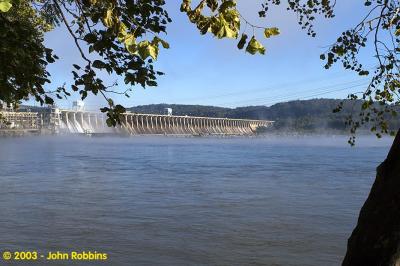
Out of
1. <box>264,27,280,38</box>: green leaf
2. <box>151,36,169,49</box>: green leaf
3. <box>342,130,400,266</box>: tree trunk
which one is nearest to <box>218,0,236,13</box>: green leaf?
<box>264,27,280,38</box>: green leaf

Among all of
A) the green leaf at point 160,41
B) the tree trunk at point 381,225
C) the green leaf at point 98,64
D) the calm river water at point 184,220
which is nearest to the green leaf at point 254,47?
the green leaf at point 160,41

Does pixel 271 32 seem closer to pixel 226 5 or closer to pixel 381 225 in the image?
pixel 226 5

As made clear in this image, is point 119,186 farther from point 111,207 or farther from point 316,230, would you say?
point 316,230

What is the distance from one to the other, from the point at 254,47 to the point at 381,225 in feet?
6.09

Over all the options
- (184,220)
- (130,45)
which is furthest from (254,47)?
(184,220)

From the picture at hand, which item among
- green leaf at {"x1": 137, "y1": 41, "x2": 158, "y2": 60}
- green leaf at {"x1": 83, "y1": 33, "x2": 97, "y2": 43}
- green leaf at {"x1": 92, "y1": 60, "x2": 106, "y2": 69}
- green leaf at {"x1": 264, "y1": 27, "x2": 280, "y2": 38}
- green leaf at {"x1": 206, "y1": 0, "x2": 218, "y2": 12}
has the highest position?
green leaf at {"x1": 206, "y1": 0, "x2": 218, "y2": 12}

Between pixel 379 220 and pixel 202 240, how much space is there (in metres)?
13.5

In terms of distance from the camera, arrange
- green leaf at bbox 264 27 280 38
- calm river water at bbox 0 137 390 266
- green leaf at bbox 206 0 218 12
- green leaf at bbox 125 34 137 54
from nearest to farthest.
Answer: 1. green leaf at bbox 125 34 137 54
2. green leaf at bbox 264 27 280 38
3. green leaf at bbox 206 0 218 12
4. calm river water at bbox 0 137 390 266

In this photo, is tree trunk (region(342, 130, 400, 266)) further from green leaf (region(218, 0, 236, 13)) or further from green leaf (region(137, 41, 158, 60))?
green leaf (region(137, 41, 158, 60))

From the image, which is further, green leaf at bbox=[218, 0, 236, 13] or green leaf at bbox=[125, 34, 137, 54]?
green leaf at bbox=[218, 0, 236, 13]

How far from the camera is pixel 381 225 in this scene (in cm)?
414

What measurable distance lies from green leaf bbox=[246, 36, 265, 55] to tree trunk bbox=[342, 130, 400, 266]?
1.53 metres

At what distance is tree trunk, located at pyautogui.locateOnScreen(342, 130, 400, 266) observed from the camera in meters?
4.02

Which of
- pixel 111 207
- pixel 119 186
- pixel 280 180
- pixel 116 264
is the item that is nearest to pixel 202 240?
pixel 116 264
